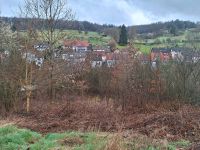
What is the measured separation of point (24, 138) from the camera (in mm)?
10469

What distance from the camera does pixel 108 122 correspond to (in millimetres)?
14055

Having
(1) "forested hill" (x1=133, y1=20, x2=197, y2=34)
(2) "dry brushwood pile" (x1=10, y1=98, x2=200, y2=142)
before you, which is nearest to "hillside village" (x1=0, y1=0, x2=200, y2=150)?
(2) "dry brushwood pile" (x1=10, y1=98, x2=200, y2=142)

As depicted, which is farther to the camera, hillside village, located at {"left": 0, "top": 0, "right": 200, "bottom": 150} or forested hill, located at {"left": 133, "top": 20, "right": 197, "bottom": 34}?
forested hill, located at {"left": 133, "top": 20, "right": 197, "bottom": 34}

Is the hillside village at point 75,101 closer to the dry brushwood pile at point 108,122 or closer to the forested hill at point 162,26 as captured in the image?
the dry brushwood pile at point 108,122

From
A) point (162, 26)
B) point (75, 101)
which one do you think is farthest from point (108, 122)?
point (162, 26)

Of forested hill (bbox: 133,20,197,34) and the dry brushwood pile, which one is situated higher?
forested hill (bbox: 133,20,197,34)

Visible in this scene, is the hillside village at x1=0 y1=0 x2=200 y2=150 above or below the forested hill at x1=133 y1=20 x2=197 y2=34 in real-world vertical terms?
below

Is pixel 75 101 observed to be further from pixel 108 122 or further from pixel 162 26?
pixel 162 26

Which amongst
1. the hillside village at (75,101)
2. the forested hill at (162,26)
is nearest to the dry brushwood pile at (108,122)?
the hillside village at (75,101)

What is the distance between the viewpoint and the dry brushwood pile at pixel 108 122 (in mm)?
12133

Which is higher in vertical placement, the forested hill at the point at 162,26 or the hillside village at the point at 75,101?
the forested hill at the point at 162,26

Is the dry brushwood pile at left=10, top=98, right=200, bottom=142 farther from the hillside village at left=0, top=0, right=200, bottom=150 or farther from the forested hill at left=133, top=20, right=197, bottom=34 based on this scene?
the forested hill at left=133, top=20, right=197, bottom=34

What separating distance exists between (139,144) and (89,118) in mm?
5996

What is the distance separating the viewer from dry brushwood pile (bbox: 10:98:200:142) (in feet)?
39.8
